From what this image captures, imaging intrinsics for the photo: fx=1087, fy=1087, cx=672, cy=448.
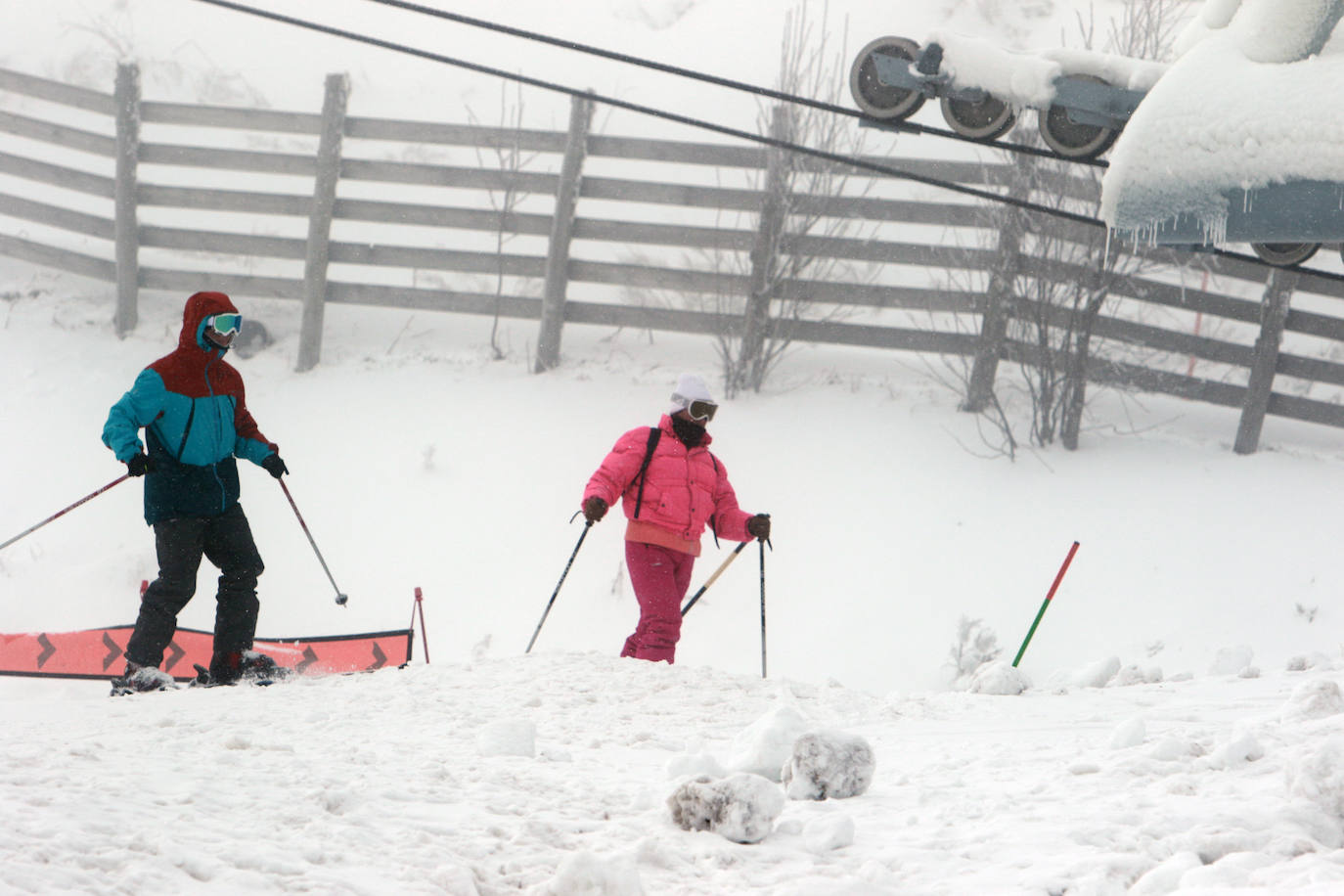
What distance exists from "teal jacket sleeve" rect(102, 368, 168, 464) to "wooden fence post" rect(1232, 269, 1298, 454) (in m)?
8.02

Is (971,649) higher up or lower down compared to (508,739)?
lower down

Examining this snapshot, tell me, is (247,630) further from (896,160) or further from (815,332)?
(896,160)

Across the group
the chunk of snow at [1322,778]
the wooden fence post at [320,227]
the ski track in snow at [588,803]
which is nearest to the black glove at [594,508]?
the ski track in snow at [588,803]

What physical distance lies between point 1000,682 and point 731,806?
261cm

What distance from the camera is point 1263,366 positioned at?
887cm

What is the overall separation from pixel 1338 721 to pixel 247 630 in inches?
159

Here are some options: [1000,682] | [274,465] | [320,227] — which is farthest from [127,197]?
[1000,682]

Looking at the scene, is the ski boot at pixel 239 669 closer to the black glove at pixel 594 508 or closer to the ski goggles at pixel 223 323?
the ski goggles at pixel 223 323

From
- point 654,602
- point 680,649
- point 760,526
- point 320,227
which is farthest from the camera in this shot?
point 320,227

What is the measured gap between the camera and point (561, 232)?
9969 millimetres

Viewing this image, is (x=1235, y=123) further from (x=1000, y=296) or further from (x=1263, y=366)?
(x=1263, y=366)

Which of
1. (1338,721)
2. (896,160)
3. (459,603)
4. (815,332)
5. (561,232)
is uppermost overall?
(896,160)

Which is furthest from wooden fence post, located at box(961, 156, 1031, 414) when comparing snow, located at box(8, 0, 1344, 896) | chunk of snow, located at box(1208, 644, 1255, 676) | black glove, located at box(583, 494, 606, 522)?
black glove, located at box(583, 494, 606, 522)

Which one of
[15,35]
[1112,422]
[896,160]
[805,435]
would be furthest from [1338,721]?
[15,35]
